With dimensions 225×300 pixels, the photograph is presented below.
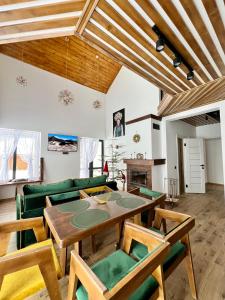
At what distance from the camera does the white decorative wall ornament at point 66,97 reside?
5352mm

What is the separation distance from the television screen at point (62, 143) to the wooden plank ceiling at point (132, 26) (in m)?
3.40

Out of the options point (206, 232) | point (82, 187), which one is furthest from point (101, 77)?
point (206, 232)

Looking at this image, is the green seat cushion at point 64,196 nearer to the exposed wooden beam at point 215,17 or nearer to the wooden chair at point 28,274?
the wooden chair at point 28,274

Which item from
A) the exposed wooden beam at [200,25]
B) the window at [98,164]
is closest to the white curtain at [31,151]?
the window at [98,164]

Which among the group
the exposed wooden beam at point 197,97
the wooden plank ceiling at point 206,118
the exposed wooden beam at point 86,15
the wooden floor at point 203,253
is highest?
the exposed wooden beam at point 86,15

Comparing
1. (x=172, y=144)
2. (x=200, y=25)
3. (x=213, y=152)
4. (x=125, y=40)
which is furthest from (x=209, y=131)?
(x=125, y=40)

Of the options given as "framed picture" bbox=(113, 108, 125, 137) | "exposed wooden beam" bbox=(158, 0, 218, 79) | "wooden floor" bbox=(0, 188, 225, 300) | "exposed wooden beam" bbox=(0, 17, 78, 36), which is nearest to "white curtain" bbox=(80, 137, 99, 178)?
"framed picture" bbox=(113, 108, 125, 137)

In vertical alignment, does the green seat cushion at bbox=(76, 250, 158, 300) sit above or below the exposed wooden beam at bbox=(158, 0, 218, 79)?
below

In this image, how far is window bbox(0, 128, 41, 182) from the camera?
4277mm

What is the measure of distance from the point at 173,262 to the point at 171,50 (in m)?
2.54

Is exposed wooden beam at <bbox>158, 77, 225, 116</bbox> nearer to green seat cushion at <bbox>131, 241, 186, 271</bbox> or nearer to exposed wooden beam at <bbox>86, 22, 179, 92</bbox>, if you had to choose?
exposed wooden beam at <bbox>86, 22, 179, 92</bbox>

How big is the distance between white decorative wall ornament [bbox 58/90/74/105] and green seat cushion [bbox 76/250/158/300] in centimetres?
537

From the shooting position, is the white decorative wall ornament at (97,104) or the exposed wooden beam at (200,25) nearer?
the exposed wooden beam at (200,25)

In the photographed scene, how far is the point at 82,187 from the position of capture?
8.55ft
